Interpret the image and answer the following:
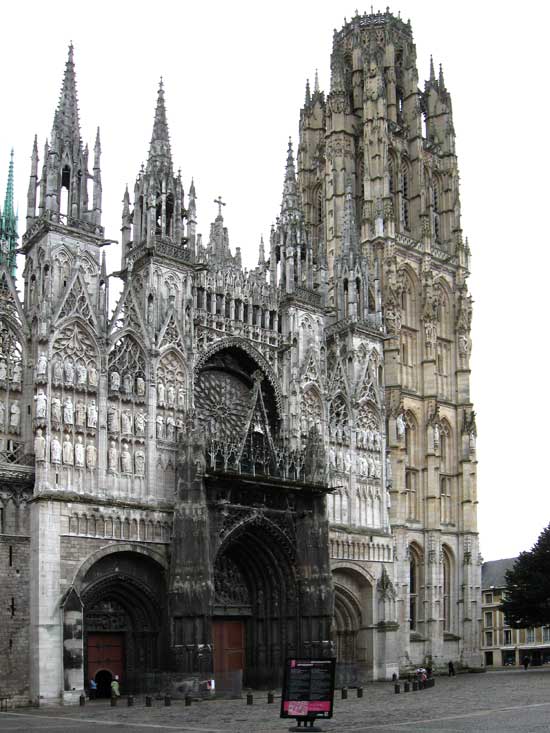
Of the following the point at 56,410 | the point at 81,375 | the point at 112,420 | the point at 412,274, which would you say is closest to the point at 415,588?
the point at 412,274

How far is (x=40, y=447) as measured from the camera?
42312 millimetres

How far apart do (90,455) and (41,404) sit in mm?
3255

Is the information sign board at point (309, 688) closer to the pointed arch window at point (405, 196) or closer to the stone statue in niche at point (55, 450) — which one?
the stone statue in niche at point (55, 450)

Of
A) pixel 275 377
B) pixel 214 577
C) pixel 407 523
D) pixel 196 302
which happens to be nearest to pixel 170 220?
pixel 196 302

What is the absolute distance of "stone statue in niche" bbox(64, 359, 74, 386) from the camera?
44.3m

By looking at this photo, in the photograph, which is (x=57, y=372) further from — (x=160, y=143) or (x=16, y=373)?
(x=160, y=143)

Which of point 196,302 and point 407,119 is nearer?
point 196,302

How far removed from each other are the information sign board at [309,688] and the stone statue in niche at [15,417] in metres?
21.1

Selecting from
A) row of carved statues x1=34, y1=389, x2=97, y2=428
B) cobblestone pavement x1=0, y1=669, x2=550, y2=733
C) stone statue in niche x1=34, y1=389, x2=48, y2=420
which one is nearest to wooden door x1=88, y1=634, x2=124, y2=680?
cobblestone pavement x1=0, y1=669, x2=550, y2=733

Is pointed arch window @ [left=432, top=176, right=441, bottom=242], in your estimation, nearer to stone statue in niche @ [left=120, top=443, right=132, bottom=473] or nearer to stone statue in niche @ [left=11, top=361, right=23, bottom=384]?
Answer: stone statue in niche @ [left=120, top=443, right=132, bottom=473]

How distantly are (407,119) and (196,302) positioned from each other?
29.5m

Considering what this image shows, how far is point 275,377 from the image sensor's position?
174ft

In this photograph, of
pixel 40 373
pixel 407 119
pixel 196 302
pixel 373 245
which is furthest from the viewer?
pixel 407 119

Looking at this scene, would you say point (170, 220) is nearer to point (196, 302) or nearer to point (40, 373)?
point (196, 302)
